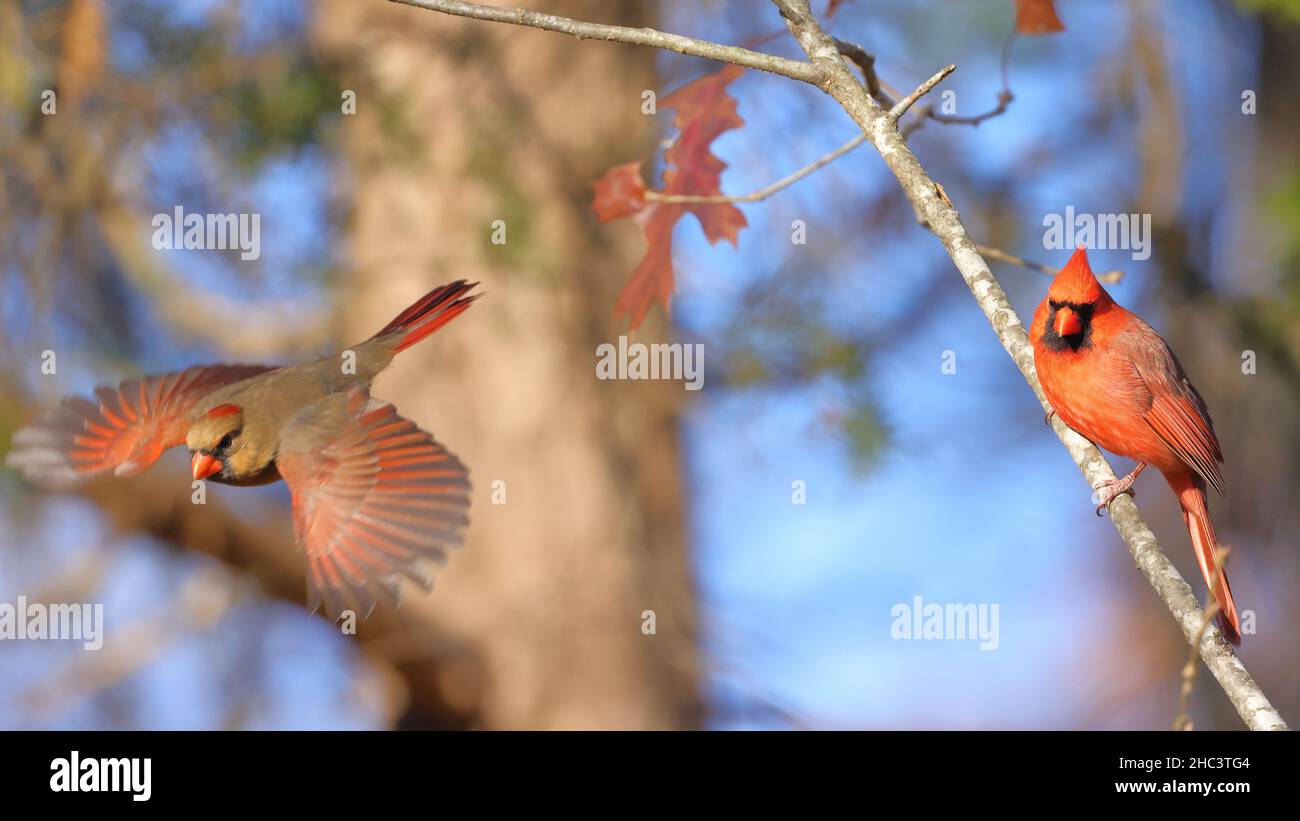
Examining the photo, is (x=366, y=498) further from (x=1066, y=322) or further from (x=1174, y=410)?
(x=1174, y=410)

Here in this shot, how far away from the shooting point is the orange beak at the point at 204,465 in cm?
83

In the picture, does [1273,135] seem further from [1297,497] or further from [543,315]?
[543,315]

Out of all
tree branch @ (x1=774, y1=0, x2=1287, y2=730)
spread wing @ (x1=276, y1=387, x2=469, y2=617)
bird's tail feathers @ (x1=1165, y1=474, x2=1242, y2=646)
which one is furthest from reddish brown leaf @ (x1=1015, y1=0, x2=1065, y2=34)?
spread wing @ (x1=276, y1=387, x2=469, y2=617)

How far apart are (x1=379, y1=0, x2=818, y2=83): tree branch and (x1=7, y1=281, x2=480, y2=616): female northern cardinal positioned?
0.24 metres

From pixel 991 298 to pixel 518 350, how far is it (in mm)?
2784

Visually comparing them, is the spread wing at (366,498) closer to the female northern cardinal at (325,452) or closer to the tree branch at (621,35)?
the female northern cardinal at (325,452)

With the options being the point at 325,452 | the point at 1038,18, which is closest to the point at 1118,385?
the point at 1038,18

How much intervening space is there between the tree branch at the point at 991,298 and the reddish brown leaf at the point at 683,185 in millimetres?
325

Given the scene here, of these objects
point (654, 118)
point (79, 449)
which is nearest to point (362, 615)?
point (79, 449)

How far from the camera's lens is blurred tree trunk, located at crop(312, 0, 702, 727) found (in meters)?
3.42

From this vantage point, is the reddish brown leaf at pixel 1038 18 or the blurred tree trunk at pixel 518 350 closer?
the reddish brown leaf at pixel 1038 18

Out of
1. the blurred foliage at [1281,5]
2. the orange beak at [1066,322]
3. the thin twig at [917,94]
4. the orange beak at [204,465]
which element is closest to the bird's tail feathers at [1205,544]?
the orange beak at [1066,322]

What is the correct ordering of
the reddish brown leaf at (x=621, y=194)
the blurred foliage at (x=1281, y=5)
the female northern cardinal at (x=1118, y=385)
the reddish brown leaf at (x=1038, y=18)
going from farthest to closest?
1. the blurred foliage at (x=1281, y=5)
2. the reddish brown leaf at (x=621, y=194)
3. the reddish brown leaf at (x=1038, y=18)
4. the female northern cardinal at (x=1118, y=385)

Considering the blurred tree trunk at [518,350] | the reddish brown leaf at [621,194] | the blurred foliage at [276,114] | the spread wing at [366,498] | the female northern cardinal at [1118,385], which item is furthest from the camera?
the blurred tree trunk at [518,350]
